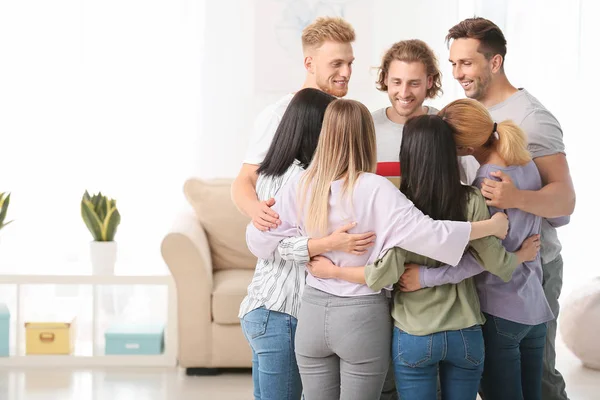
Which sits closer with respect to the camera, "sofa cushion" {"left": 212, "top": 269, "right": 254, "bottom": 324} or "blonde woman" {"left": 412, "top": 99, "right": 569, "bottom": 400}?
"blonde woman" {"left": 412, "top": 99, "right": 569, "bottom": 400}

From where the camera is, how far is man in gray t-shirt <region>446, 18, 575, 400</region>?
105 inches

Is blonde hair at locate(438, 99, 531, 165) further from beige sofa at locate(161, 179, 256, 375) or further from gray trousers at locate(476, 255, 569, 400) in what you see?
beige sofa at locate(161, 179, 256, 375)

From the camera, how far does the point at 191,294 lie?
4.12 metres

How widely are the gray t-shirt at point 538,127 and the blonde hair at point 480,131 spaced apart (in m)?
0.32

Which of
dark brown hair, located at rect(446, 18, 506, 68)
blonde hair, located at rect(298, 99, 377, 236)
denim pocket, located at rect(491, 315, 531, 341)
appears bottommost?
denim pocket, located at rect(491, 315, 531, 341)

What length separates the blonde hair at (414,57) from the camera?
2.84 meters

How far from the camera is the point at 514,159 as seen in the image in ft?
7.75

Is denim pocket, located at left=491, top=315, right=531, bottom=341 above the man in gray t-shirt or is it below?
below

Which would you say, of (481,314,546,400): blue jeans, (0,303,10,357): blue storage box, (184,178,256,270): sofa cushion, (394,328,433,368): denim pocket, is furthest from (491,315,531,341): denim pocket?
(0,303,10,357): blue storage box

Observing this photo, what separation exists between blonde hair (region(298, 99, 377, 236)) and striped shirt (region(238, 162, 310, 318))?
0.11 metres

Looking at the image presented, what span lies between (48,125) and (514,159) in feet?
11.8

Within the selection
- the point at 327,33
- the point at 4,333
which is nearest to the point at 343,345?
the point at 327,33

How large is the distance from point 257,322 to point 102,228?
7.57ft

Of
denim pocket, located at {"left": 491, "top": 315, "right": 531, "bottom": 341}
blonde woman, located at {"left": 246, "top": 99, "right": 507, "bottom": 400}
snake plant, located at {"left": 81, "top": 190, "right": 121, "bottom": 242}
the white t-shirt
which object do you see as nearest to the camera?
blonde woman, located at {"left": 246, "top": 99, "right": 507, "bottom": 400}
